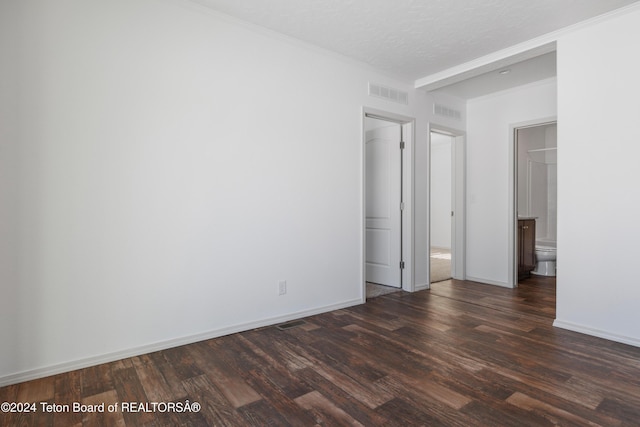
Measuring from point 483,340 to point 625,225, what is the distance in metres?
1.46

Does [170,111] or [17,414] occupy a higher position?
[170,111]

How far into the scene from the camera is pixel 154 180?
2590 mm

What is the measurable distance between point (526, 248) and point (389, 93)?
3.15 m

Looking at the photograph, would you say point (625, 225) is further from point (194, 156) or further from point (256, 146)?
point (194, 156)

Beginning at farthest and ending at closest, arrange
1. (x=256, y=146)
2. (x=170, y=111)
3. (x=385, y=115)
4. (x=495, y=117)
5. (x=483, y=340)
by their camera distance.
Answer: (x=495, y=117) < (x=385, y=115) < (x=256, y=146) < (x=483, y=340) < (x=170, y=111)

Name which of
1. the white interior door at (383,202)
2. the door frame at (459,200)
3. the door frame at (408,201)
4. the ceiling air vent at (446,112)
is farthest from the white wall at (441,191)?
the door frame at (408,201)

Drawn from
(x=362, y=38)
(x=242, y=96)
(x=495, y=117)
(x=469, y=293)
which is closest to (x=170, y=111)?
(x=242, y=96)

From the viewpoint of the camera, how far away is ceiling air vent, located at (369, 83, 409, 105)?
395cm

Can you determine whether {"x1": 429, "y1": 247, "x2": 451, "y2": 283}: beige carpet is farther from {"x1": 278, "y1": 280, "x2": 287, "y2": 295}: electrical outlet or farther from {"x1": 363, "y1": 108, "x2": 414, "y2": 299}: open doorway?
{"x1": 278, "y1": 280, "x2": 287, "y2": 295}: electrical outlet

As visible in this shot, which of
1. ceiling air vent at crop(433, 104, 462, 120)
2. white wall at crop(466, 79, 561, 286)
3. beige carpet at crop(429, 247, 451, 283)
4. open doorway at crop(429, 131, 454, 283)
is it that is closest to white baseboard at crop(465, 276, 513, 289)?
white wall at crop(466, 79, 561, 286)

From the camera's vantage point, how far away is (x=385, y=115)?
4.09 m

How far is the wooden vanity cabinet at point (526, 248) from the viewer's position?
199 inches

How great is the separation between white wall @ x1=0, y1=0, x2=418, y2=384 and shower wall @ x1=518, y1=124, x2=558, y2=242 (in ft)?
14.0

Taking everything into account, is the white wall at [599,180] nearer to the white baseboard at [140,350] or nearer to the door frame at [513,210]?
the door frame at [513,210]
